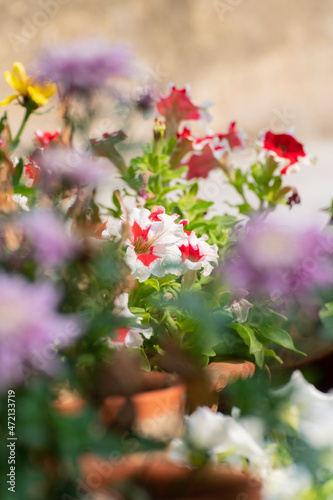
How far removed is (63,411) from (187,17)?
2.27m

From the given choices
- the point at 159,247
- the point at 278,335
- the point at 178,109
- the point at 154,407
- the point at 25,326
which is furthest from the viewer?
the point at 178,109

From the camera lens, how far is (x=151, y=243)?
0.73 metres

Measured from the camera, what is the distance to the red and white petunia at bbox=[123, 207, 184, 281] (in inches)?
27.4

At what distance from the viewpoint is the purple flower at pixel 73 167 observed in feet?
1.43

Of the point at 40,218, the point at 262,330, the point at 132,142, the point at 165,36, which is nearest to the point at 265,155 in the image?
the point at 262,330

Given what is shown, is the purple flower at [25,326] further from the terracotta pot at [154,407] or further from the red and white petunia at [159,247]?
the red and white petunia at [159,247]

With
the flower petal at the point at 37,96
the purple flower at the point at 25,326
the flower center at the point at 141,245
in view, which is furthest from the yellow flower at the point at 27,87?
the purple flower at the point at 25,326

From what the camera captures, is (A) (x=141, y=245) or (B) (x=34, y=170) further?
(A) (x=141, y=245)

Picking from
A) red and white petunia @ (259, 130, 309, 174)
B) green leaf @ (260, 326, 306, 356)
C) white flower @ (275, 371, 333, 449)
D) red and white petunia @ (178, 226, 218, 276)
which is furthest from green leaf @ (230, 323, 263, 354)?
red and white petunia @ (259, 130, 309, 174)

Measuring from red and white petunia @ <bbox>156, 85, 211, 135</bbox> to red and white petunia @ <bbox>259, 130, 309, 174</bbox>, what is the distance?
4.9 inches

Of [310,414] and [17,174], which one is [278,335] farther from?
[17,174]

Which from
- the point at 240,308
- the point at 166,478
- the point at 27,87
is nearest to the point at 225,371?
the point at 240,308

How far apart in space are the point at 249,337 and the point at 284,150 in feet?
1.48

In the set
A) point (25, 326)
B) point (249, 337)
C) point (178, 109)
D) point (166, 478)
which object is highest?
point (25, 326)
